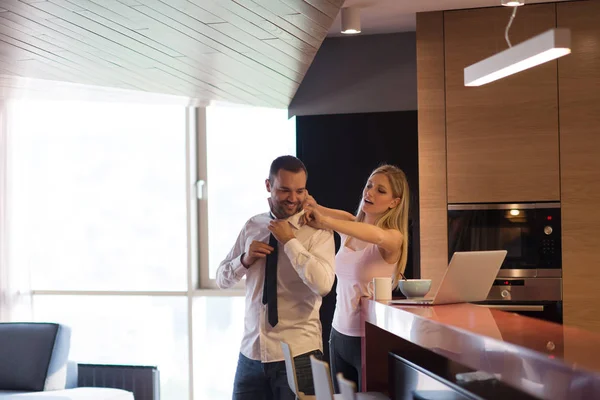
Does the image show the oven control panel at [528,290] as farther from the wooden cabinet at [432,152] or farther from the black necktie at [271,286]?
the black necktie at [271,286]

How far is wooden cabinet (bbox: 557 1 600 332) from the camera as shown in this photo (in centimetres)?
486

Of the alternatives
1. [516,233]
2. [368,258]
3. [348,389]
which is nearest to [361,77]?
[516,233]

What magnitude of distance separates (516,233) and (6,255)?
439cm

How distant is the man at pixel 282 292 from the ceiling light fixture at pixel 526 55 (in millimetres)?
786

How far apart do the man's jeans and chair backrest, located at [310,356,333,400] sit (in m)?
0.46

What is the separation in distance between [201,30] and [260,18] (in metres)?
0.32

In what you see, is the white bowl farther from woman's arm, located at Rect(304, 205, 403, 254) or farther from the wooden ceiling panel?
the wooden ceiling panel

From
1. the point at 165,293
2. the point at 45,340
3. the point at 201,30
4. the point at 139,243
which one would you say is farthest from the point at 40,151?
the point at 201,30

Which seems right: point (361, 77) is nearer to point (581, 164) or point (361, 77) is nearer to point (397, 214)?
point (581, 164)

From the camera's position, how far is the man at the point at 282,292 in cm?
314

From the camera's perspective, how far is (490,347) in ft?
7.22

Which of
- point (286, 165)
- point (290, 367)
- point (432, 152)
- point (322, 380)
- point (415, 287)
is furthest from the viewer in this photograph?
point (432, 152)

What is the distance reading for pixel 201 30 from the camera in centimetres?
355

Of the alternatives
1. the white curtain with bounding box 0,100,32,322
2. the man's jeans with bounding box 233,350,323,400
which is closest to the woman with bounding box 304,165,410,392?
the man's jeans with bounding box 233,350,323,400
